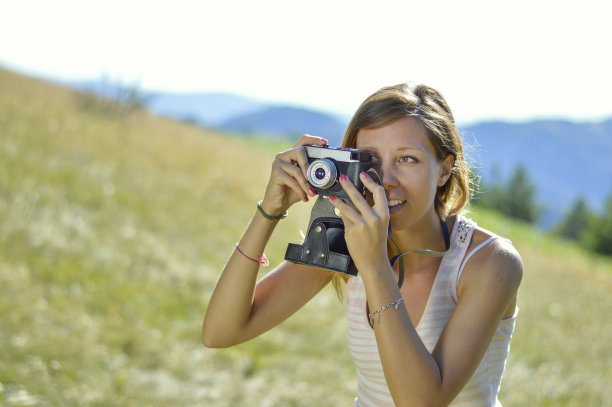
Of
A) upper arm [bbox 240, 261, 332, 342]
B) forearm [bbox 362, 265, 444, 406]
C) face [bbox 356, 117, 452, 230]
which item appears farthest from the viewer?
upper arm [bbox 240, 261, 332, 342]

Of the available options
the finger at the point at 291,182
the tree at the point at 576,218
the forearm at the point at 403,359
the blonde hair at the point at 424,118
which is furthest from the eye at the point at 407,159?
the tree at the point at 576,218

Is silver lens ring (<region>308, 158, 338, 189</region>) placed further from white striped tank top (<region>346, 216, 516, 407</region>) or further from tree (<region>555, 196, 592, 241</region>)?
tree (<region>555, 196, 592, 241</region>)

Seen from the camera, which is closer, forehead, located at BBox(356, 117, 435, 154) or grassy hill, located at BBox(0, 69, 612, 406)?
forehead, located at BBox(356, 117, 435, 154)

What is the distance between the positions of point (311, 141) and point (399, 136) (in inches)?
11.9

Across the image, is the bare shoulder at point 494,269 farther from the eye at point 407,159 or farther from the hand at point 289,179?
the hand at point 289,179

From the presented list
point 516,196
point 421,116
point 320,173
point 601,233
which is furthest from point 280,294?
point 516,196

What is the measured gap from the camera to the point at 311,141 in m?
1.92

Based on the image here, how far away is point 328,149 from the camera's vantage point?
174cm

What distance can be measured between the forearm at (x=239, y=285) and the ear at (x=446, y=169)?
608 millimetres

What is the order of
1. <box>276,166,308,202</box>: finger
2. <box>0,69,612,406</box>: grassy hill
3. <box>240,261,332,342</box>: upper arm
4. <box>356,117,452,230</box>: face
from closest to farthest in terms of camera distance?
<box>356,117,452,230</box>: face
<box>276,166,308,202</box>: finger
<box>240,261,332,342</box>: upper arm
<box>0,69,612,406</box>: grassy hill

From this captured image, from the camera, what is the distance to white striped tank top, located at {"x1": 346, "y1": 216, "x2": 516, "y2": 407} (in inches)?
72.4

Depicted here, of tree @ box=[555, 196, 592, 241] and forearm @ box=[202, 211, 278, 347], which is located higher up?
forearm @ box=[202, 211, 278, 347]

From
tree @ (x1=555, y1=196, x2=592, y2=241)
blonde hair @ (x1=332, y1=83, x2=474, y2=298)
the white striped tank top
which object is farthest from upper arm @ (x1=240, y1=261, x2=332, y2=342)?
tree @ (x1=555, y1=196, x2=592, y2=241)

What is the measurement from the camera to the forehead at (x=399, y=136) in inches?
70.9
